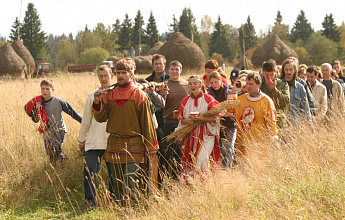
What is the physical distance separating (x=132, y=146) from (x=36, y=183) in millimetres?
2157

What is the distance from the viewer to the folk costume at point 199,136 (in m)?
5.55

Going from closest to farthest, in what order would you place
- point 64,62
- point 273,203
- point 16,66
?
point 273,203 → point 16,66 → point 64,62

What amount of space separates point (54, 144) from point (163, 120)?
1.85 metres

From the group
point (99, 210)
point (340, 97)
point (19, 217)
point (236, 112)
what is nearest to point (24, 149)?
point (19, 217)

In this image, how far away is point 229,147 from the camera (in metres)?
5.94

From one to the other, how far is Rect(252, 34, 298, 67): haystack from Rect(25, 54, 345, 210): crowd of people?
26.1 metres

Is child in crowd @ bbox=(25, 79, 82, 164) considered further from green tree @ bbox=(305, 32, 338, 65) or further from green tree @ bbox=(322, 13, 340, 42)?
green tree @ bbox=(322, 13, 340, 42)

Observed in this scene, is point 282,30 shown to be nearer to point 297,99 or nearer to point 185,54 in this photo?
point 185,54

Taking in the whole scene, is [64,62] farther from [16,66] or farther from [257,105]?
[257,105]

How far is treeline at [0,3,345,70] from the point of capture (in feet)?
187

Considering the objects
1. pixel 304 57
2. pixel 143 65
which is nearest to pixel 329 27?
pixel 304 57

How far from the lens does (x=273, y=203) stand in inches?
143

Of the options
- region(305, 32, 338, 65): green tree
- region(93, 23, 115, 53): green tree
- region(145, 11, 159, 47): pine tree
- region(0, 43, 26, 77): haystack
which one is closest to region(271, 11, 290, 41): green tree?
region(305, 32, 338, 65): green tree

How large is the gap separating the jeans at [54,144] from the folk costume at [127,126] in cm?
166
